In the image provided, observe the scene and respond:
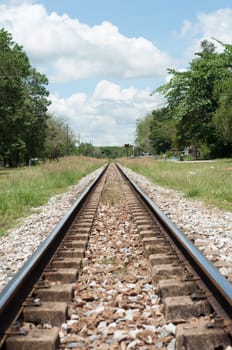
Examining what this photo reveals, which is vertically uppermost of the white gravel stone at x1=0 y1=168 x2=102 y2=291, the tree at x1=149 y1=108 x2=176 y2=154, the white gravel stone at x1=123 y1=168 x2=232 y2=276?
the tree at x1=149 y1=108 x2=176 y2=154

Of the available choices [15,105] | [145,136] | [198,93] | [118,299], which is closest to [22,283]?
[118,299]

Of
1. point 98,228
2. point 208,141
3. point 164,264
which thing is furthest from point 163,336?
point 208,141

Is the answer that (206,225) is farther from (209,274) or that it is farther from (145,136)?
(145,136)

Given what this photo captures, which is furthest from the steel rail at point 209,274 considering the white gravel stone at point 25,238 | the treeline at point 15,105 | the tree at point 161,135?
the tree at point 161,135

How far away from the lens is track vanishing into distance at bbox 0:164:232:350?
123 inches

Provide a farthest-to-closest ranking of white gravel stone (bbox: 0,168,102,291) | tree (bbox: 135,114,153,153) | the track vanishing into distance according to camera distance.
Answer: tree (bbox: 135,114,153,153), white gravel stone (bbox: 0,168,102,291), the track vanishing into distance

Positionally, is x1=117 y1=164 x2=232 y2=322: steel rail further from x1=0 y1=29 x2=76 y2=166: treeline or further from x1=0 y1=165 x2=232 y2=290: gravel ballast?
x1=0 y1=29 x2=76 y2=166: treeline

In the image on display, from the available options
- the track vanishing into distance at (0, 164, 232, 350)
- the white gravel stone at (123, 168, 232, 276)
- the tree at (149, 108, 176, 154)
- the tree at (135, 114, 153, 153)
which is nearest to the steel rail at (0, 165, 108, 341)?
the track vanishing into distance at (0, 164, 232, 350)

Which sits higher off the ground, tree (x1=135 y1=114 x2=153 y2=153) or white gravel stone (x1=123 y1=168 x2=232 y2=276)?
tree (x1=135 y1=114 x2=153 y2=153)

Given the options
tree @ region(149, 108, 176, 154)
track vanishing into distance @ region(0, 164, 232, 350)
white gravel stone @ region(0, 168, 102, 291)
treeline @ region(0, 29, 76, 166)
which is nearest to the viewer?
track vanishing into distance @ region(0, 164, 232, 350)

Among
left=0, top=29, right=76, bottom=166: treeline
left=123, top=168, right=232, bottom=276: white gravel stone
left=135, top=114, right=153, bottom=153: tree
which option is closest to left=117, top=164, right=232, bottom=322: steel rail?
left=123, top=168, right=232, bottom=276: white gravel stone

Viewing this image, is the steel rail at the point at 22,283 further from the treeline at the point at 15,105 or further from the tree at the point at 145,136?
the tree at the point at 145,136

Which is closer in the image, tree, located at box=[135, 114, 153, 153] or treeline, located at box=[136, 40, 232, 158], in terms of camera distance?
treeline, located at box=[136, 40, 232, 158]

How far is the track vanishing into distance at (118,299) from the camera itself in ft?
10.3
